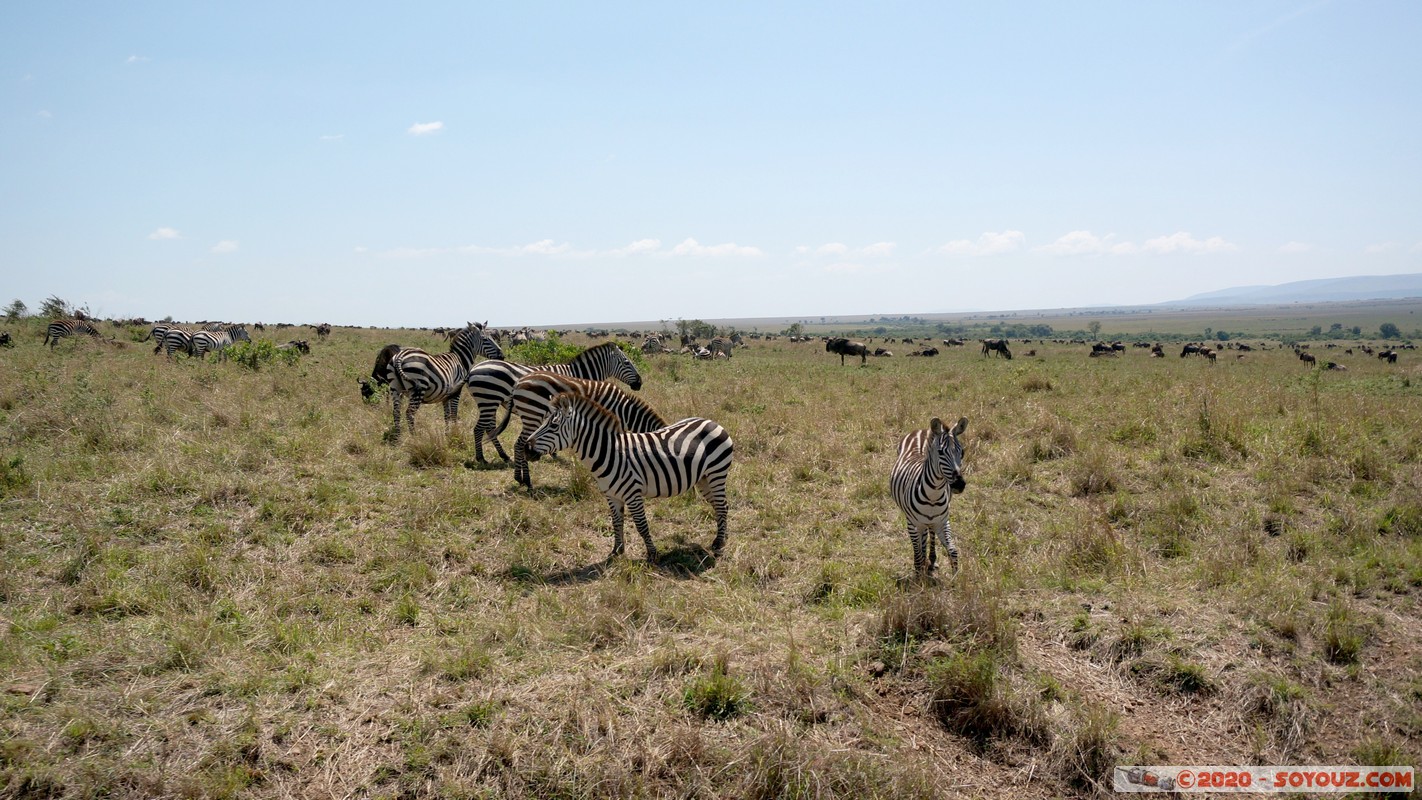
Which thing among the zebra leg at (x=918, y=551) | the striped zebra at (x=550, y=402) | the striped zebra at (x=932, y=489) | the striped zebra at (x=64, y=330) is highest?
the striped zebra at (x=64, y=330)

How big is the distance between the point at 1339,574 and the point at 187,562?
1093 cm

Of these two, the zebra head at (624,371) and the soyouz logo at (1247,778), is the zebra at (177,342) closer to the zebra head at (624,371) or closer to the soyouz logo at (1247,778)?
the zebra head at (624,371)

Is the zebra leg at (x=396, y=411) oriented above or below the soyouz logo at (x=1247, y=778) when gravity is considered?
above

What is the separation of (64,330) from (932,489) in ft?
113

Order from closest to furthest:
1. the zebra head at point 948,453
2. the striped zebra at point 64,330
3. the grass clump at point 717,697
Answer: the grass clump at point 717,697 < the zebra head at point 948,453 < the striped zebra at point 64,330

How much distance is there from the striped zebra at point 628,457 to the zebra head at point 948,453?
2.67 meters

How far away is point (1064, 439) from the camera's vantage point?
484 inches

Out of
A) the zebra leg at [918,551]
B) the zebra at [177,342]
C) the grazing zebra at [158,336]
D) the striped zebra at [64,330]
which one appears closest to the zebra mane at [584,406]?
the zebra leg at [918,551]

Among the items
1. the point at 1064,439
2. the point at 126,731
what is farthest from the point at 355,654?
the point at 1064,439

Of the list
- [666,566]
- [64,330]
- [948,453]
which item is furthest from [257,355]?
[948,453]

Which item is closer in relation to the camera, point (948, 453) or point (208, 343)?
point (948, 453)

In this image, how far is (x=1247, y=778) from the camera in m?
4.72

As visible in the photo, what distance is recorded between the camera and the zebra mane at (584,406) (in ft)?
26.7

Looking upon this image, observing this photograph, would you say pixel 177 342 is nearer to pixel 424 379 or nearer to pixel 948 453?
pixel 424 379
